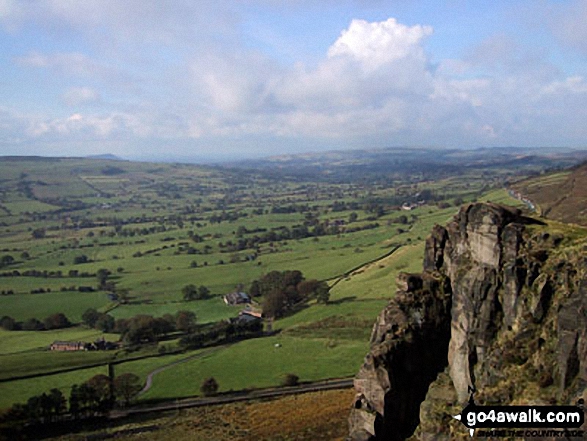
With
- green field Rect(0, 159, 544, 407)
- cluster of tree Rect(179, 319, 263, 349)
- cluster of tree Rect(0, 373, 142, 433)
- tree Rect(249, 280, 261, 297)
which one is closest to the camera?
cluster of tree Rect(0, 373, 142, 433)

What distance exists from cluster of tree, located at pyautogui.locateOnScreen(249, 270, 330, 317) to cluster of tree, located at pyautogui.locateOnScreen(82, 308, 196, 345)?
662 inches

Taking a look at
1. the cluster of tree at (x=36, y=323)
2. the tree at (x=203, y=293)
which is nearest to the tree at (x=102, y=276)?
the cluster of tree at (x=36, y=323)

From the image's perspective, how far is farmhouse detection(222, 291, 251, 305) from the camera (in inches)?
4353

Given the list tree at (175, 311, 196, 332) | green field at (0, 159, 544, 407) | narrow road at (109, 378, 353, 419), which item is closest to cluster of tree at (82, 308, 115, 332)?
green field at (0, 159, 544, 407)

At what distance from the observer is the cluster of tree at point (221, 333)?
85.1 meters

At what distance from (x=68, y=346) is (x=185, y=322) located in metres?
21.0

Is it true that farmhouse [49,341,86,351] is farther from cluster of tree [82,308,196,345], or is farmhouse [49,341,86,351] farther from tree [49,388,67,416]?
tree [49,388,67,416]

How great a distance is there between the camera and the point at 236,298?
4390 inches

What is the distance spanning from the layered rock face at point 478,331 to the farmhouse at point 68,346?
2725 inches

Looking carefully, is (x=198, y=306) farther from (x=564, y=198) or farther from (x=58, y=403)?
(x=564, y=198)

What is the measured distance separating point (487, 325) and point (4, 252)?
193 m

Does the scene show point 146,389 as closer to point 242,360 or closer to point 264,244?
point 242,360

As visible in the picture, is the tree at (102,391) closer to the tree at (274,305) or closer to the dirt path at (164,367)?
the dirt path at (164,367)

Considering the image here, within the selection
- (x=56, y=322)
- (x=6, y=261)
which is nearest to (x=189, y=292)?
(x=56, y=322)
